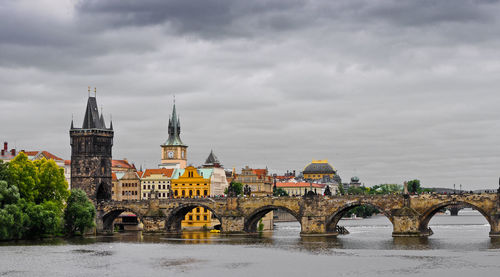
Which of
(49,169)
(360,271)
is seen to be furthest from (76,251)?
(360,271)

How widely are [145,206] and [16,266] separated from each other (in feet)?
191

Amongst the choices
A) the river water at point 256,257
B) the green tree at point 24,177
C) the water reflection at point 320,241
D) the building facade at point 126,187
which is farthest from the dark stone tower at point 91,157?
the building facade at point 126,187

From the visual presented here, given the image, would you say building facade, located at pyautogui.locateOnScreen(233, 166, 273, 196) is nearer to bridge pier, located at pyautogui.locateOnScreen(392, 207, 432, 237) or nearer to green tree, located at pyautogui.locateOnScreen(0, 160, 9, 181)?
bridge pier, located at pyautogui.locateOnScreen(392, 207, 432, 237)

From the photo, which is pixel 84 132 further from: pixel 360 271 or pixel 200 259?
pixel 360 271

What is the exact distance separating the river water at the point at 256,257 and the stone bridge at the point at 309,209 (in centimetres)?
359

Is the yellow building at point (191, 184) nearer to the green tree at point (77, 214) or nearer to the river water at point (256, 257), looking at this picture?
the green tree at point (77, 214)

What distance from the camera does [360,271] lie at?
2751 inches

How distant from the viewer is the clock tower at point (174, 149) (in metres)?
185

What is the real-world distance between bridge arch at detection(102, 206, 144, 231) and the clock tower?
152 feet

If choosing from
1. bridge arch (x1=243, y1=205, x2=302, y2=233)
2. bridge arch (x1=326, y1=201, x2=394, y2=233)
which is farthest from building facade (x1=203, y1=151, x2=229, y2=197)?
bridge arch (x1=326, y1=201, x2=394, y2=233)

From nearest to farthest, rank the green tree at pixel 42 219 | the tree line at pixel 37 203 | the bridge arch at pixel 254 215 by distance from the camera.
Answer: the tree line at pixel 37 203
the green tree at pixel 42 219
the bridge arch at pixel 254 215

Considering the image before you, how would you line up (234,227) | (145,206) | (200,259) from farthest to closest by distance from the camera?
(145,206) < (234,227) < (200,259)

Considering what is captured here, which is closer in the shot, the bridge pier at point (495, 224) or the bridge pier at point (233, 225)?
the bridge pier at point (495, 224)

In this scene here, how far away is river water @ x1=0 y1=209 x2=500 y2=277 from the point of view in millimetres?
69938
